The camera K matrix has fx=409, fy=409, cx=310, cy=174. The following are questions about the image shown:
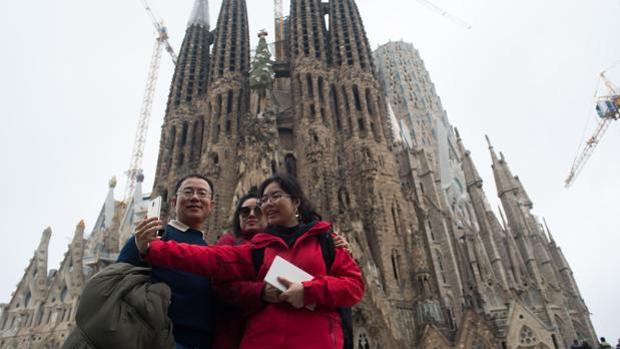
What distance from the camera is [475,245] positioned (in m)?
23.5

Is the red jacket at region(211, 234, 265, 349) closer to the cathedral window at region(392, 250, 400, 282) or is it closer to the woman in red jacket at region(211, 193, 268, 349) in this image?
the woman in red jacket at region(211, 193, 268, 349)

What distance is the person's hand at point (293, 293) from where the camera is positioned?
246cm

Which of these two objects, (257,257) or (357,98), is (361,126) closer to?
(357,98)

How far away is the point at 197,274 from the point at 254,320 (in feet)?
1.60

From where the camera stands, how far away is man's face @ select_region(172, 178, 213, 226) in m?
3.20

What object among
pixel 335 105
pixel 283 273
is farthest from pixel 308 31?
pixel 283 273

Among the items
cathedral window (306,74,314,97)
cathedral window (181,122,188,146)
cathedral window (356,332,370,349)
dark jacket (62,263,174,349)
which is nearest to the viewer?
dark jacket (62,263,174,349)

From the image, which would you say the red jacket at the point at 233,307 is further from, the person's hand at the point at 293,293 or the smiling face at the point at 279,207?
the smiling face at the point at 279,207

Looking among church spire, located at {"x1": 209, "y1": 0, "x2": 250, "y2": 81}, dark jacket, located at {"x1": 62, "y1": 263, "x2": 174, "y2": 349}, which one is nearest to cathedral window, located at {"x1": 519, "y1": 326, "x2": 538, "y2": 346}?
dark jacket, located at {"x1": 62, "y1": 263, "x2": 174, "y2": 349}

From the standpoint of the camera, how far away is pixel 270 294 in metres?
2.58

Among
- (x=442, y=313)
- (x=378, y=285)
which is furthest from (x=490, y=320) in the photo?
(x=378, y=285)

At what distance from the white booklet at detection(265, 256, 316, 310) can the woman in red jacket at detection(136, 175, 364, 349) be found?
0.04m

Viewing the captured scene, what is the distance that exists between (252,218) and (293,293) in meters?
1.30

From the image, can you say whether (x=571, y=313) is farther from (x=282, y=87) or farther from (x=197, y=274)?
(x=197, y=274)
